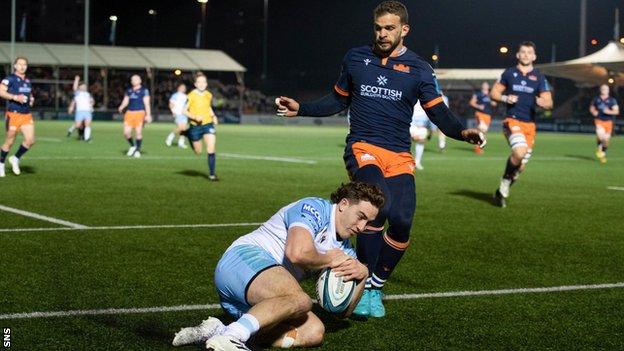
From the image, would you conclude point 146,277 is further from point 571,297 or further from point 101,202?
point 101,202

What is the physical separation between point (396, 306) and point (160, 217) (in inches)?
245

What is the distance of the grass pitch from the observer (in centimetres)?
672

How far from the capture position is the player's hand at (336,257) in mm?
6121

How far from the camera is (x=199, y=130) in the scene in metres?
20.4

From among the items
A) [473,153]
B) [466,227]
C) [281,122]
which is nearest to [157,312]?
[466,227]

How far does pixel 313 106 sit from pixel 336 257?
98.9 inches

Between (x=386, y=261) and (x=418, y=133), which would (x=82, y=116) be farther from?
(x=386, y=261)

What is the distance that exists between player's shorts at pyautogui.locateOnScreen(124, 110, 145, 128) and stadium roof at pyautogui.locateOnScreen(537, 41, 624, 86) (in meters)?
34.8

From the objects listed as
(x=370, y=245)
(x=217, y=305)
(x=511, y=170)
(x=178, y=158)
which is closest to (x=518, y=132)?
(x=511, y=170)

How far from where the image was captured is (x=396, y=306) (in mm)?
7711

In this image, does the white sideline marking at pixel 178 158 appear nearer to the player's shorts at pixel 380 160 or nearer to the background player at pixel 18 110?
the background player at pixel 18 110

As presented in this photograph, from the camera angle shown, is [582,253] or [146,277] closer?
[146,277]

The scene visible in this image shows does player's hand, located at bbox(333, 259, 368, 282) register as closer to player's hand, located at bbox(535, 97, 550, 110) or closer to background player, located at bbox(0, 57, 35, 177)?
player's hand, located at bbox(535, 97, 550, 110)

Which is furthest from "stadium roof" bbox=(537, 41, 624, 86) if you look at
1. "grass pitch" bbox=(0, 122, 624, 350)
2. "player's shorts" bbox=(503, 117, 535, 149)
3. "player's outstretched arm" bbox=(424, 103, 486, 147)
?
"player's outstretched arm" bbox=(424, 103, 486, 147)
